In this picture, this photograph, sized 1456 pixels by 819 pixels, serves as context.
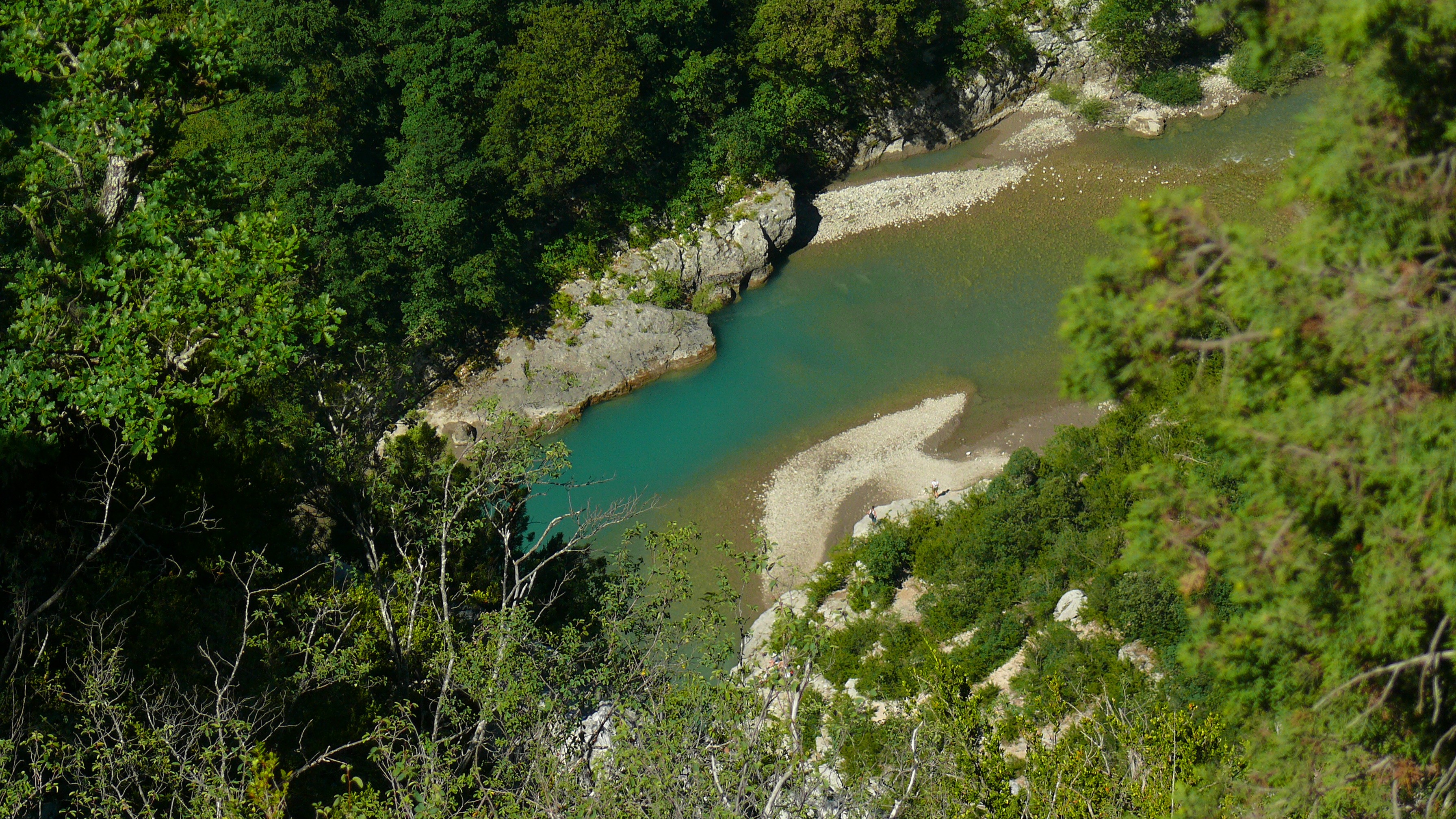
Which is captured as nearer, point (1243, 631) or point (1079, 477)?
point (1243, 631)

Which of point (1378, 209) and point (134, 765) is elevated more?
point (1378, 209)

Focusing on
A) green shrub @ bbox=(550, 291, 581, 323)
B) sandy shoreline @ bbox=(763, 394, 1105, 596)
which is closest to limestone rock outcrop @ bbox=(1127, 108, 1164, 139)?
sandy shoreline @ bbox=(763, 394, 1105, 596)

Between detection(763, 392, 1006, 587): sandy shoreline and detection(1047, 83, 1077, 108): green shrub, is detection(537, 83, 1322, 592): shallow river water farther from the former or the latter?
detection(1047, 83, 1077, 108): green shrub

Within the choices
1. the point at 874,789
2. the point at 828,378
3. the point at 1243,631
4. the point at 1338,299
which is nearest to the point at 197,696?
the point at 874,789

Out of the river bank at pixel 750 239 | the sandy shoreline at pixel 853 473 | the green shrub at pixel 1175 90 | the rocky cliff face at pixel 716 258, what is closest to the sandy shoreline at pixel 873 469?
the sandy shoreline at pixel 853 473

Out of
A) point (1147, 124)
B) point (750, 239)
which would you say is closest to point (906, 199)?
point (750, 239)

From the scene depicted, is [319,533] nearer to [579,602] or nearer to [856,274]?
[579,602]

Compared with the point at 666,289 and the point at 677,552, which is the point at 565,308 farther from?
the point at 677,552
